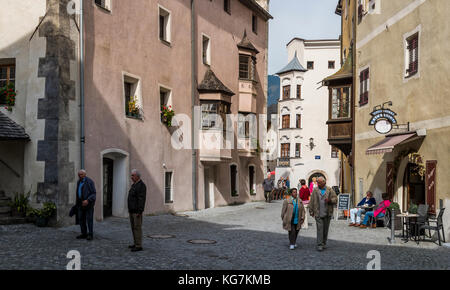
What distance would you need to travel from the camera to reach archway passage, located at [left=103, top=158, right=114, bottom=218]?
18.3m

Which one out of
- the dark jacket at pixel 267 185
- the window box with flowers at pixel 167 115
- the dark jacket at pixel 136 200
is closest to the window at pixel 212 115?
the window box with flowers at pixel 167 115

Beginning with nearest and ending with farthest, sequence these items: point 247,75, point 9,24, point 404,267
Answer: point 404,267, point 9,24, point 247,75

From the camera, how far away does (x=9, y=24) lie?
15.9 m

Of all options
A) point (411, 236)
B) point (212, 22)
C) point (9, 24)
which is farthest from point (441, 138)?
point (212, 22)

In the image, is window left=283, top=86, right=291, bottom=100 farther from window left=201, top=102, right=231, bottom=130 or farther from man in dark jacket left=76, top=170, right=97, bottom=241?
man in dark jacket left=76, top=170, right=97, bottom=241

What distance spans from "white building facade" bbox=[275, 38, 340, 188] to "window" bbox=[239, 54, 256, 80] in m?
24.5

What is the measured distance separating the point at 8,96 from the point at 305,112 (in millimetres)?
42184

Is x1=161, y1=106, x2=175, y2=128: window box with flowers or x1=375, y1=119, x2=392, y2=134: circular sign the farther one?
x1=161, y1=106, x2=175, y2=128: window box with flowers

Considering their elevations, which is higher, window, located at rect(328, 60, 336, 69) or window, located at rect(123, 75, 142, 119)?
window, located at rect(328, 60, 336, 69)

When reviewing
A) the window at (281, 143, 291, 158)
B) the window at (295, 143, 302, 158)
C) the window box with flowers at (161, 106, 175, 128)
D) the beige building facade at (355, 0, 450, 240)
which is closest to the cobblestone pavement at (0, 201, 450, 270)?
the beige building facade at (355, 0, 450, 240)

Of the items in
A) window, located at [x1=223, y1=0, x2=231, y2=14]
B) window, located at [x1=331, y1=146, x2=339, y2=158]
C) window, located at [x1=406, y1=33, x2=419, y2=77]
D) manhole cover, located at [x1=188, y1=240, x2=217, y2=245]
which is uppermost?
window, located at [x1=223, y1=0, x2=231, y2=14]

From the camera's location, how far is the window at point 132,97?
19125 millimetres
